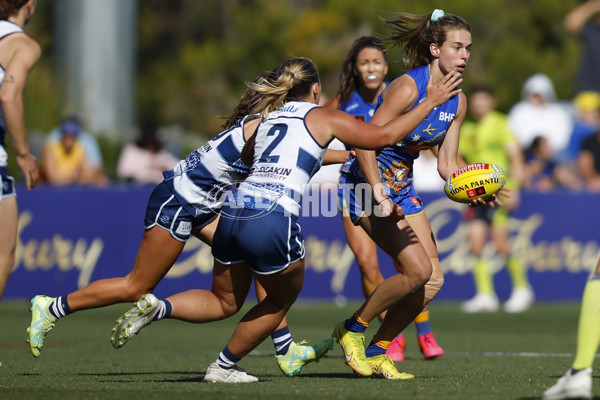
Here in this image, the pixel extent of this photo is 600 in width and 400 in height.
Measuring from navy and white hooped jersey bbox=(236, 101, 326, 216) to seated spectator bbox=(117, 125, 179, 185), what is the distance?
8580mm

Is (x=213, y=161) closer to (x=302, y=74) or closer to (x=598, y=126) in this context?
(x=302, y=74)

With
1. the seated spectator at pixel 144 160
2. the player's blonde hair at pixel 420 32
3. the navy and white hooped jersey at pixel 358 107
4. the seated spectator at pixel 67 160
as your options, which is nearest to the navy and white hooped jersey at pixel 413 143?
the player's blonde hair at pixel 420 32

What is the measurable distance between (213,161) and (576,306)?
804 cm

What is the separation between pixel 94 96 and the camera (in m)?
22.2

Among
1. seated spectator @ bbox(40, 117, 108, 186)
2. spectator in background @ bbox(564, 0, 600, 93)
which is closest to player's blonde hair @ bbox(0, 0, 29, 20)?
seated spectator @ bbox(40, 117, 108, 186)

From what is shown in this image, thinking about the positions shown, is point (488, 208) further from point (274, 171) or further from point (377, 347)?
point (274, 171)

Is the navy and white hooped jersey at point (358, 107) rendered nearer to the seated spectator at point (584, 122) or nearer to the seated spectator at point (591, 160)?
the seated spectator at point (591, 160)

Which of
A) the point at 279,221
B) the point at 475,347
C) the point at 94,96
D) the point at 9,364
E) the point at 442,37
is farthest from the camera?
the point at 94,96

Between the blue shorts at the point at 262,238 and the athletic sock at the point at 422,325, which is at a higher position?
the blue shorts at the point at 262,238

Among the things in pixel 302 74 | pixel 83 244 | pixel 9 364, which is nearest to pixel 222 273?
pixel 302 74

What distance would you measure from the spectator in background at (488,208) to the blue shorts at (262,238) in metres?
7.11

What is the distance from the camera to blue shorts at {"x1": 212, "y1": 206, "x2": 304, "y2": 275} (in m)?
5.91

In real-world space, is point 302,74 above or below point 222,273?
above

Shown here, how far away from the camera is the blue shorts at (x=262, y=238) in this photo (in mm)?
5914
